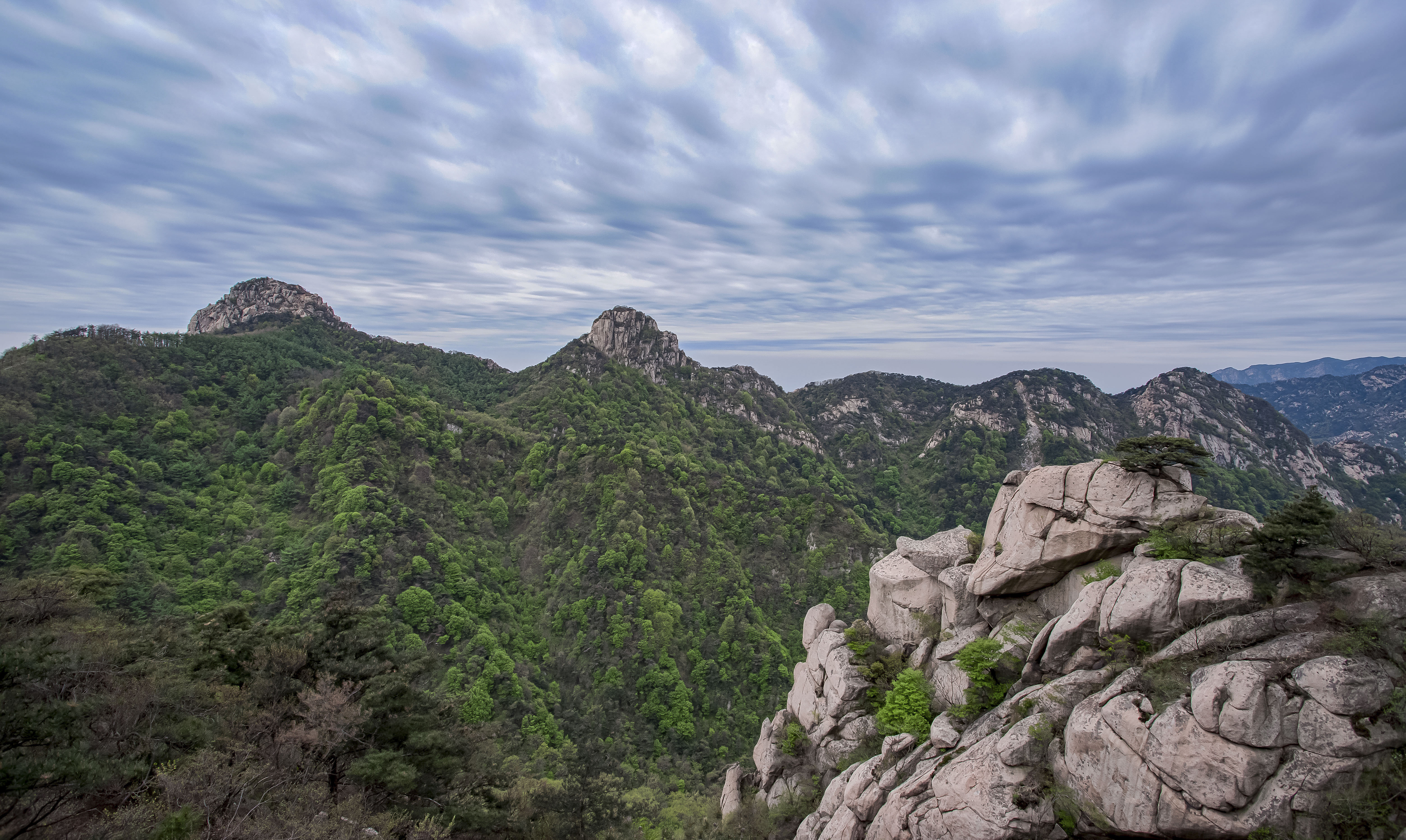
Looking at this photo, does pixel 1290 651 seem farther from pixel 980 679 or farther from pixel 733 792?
pixel 733 792

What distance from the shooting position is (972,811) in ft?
43.4

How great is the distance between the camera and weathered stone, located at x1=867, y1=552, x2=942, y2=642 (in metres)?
23.6

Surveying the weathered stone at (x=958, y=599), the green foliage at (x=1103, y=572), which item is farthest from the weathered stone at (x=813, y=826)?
the green foliage at (x=1103, y=572)

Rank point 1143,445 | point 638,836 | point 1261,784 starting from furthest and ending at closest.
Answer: point 638,836 → point 1143,445 → point 1261,784

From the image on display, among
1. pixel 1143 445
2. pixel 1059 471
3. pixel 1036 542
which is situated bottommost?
pixel 1036 542

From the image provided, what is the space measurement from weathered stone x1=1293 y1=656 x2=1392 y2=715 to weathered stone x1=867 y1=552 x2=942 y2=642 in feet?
44.8

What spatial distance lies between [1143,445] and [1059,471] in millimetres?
3083

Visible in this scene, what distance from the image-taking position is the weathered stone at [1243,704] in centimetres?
1006

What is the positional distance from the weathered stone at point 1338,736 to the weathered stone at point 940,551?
43.8ft

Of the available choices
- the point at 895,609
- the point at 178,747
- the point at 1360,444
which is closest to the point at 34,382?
the point at 178,747

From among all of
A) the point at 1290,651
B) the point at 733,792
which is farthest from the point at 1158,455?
the point at 733,792

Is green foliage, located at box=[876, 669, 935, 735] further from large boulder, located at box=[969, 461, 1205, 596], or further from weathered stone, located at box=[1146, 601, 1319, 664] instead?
weathered stone, located at box=[1146, 601, 1319, 664]

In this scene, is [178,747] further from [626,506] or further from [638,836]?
[626,506]

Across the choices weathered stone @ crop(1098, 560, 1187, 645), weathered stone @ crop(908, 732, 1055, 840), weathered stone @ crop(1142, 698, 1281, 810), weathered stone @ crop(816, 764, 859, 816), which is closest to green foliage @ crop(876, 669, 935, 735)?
weathered stone @ crop(816, 764, 859, 816)
